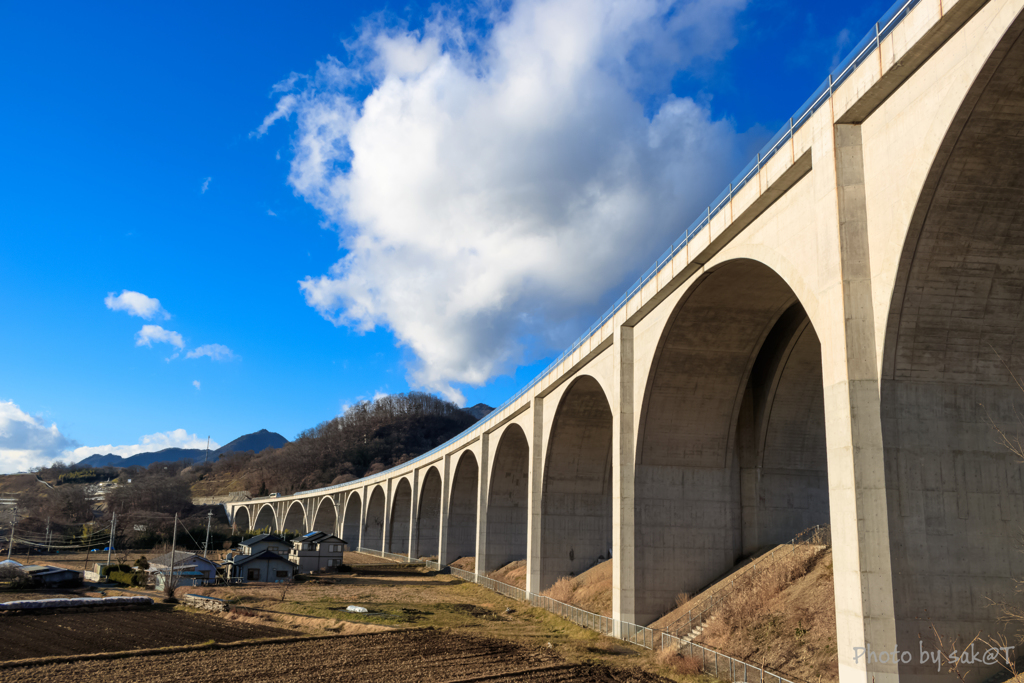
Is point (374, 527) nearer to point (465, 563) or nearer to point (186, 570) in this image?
point (465, 563)

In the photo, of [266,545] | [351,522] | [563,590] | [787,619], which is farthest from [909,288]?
[351,522]

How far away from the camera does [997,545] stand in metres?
14.2

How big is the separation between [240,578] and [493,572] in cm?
2010

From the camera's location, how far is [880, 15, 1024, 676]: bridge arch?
1344cm

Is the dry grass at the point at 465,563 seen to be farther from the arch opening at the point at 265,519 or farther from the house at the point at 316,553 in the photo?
the arch opening at the point at 265,519

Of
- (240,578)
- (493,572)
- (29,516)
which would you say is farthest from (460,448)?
(29,516)

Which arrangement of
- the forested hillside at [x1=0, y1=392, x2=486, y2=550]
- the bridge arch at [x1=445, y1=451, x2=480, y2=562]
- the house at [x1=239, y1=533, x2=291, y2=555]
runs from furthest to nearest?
the forested hillside at [x1=0, y1=392, x2=486, y2=550]
the bridge arch at [x1=445, y1=451, x2=480, y2=562]
the house at [x1=239, y1=533, x2=291, y2=555]

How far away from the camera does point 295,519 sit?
458 feet

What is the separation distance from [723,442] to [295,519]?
12780 centimetres

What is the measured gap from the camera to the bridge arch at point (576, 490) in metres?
39.6

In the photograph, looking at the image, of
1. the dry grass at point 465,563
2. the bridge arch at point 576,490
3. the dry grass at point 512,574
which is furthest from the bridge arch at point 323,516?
the bridge arch at point 576,490

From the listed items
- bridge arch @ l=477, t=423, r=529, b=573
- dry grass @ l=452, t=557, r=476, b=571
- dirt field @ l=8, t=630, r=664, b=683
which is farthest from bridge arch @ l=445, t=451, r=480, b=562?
dirt field @ l=8, t=630, r=664, b=683

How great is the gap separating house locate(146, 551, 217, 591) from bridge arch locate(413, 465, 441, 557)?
2750 centimetres

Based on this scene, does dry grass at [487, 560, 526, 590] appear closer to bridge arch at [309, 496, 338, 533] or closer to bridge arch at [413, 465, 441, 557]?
bridge arch at [413, 465, 441, 557]
